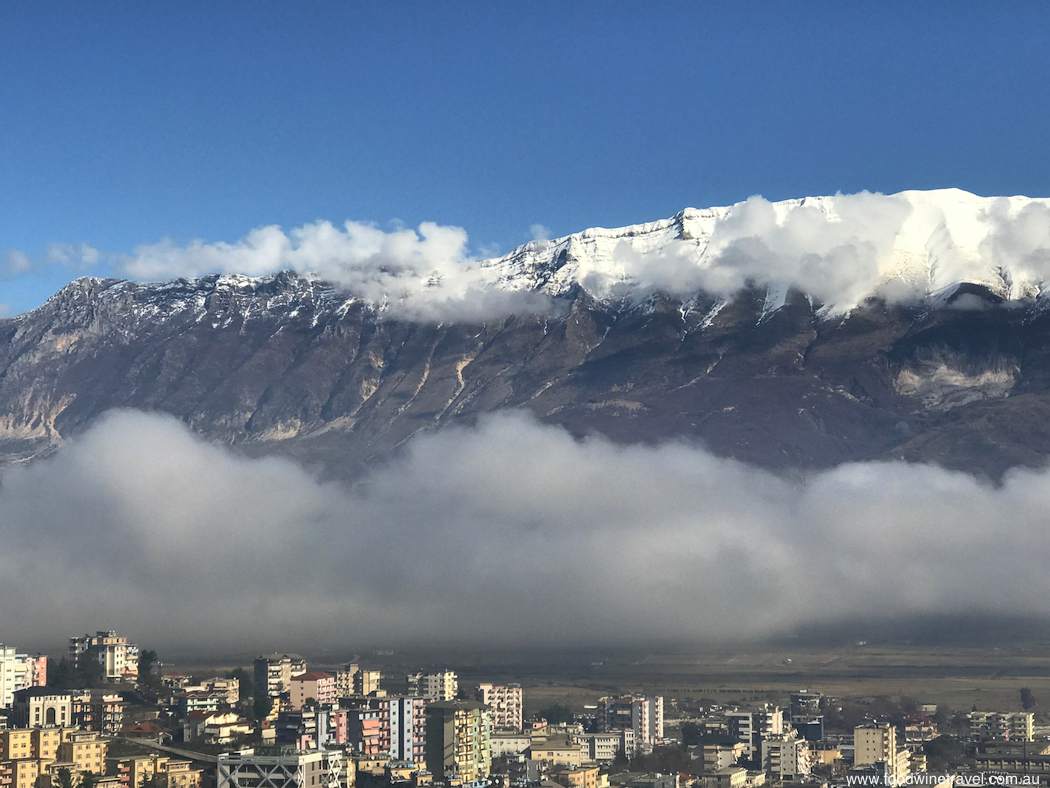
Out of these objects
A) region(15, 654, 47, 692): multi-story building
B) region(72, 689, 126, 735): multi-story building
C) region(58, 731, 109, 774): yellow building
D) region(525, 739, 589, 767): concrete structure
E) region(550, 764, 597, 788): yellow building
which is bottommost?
region(550, 764, 597, 788): yellow building

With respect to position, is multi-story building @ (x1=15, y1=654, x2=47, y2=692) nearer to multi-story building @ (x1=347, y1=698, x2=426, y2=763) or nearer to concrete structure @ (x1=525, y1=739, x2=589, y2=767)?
multi-story building @ (x1=347, y1=698, x2=426, y2=763)

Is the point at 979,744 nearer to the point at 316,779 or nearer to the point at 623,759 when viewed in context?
the point at 623,759

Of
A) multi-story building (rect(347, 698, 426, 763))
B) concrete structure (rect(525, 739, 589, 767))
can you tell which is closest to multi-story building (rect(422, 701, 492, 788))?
multi-story building (rect(347, 698, 426, 763))

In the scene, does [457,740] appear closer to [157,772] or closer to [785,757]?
[157,772]

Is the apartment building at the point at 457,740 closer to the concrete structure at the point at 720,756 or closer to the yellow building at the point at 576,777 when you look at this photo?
the yellow building at the point at 576,777

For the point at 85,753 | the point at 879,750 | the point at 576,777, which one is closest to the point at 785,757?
the point at 879,750

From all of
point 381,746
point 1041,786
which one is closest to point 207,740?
point 381,746

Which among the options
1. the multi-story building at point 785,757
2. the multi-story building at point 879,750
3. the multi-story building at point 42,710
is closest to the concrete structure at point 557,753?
the multi-story building at point 785,757
